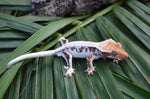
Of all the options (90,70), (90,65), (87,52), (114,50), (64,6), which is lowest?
(90,70)

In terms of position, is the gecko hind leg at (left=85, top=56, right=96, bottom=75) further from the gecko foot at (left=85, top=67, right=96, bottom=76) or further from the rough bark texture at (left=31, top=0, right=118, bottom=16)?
the rough bark texture at (left=31, top=0, right=118, bottom=16)

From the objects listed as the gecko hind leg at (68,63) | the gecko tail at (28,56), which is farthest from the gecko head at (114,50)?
the gecko tail at (28,56)

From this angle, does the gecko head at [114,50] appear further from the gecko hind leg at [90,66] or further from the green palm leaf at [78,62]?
the gecko hind leg at [90,66]

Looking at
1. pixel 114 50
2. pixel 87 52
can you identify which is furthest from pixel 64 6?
pixel 114 50

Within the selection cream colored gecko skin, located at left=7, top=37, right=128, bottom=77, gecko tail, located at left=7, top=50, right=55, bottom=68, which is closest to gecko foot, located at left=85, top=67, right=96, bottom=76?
cream colored gecko skin, located at left=7, top=37, right=128, bottom=77

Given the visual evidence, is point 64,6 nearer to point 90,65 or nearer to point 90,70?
point 90,65

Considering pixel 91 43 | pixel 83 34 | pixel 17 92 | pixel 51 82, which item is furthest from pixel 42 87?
pixel 83 34
